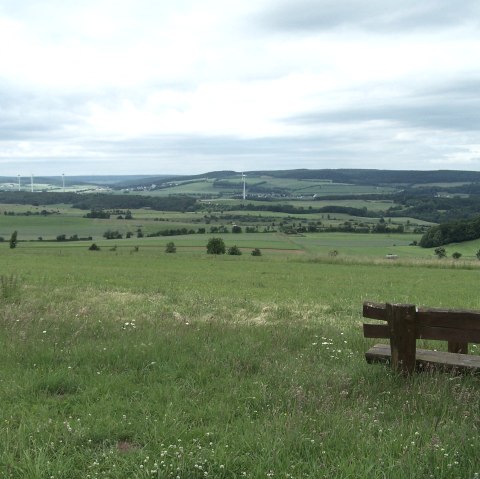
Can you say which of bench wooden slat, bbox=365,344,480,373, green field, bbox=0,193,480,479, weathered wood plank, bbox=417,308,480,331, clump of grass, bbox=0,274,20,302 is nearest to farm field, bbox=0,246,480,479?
→ green field, bbox=0,193,480,479

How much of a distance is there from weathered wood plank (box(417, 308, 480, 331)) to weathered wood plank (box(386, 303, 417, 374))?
0.38 feet

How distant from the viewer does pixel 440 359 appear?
625 cm

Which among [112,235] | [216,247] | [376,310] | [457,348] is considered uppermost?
[376,310]

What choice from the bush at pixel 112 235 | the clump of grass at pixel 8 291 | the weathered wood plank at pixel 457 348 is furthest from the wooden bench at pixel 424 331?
the bush at pixel 112 235

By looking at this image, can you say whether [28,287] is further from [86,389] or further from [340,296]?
[86,389]

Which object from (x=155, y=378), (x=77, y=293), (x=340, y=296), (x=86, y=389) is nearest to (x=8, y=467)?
(x=86, y=389)

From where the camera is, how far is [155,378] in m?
6.36

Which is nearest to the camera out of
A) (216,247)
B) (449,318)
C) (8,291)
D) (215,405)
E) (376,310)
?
(215,405)

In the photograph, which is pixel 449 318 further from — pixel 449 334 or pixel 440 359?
pixel 440 359

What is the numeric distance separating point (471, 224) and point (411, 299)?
76.0m

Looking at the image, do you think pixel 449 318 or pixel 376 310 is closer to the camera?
pixel 449 318

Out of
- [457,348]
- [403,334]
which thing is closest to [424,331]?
[403,334]

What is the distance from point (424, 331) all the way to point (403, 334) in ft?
0.80

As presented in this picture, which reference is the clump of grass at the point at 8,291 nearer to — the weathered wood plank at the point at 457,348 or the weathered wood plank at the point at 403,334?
the weathered wood plank at the point at 403,334
